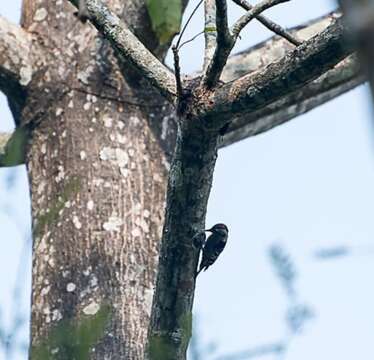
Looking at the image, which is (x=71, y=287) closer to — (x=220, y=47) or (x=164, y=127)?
(x=164, y=127)

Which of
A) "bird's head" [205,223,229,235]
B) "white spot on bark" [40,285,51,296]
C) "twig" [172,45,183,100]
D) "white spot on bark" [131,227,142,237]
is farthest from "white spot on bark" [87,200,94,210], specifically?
"twig" [172,45,183,100]

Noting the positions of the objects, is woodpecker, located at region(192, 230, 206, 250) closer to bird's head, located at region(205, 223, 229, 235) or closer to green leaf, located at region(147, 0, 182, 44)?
bird's head, located at region(205, 223, 229, 235)

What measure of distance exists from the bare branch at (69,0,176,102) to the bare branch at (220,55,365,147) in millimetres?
1127

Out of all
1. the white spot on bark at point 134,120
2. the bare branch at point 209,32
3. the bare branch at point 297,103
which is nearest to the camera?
the bare branch at point 209,32

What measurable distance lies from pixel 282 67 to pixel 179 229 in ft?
1.25

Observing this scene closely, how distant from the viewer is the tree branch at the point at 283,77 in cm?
156

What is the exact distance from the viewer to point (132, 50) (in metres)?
1.98

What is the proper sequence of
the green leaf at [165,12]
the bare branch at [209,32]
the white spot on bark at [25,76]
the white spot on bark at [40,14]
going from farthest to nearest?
the white spot on bark at [40,14] → the white spot on bark at [25,76] → the bare branch at [209,32] → the green leaf at [165,12]

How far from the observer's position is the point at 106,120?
2656 mm

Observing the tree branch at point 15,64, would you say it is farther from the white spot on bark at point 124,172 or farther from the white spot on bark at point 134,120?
the white spot on bark at point 124,172

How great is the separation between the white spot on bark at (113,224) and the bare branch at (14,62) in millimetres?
610

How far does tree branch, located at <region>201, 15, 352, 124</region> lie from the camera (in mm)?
1564

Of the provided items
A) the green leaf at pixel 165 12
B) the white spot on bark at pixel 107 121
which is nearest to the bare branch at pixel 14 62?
the white spot on bark at pixel 107 121

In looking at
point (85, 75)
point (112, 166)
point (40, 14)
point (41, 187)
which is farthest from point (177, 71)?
point (40, 14)
